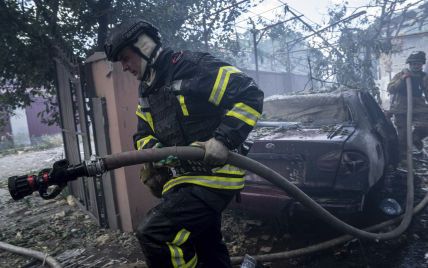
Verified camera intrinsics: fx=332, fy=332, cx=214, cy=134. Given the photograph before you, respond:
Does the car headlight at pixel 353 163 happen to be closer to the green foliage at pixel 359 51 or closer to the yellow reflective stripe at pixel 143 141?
the yellow reflective stripe at pixel 143 141

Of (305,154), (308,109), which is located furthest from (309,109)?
(305,154)

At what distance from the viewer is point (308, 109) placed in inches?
170

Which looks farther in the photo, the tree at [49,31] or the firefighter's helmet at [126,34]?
the tree at [49,31]

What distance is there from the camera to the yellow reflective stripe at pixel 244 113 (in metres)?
1.99

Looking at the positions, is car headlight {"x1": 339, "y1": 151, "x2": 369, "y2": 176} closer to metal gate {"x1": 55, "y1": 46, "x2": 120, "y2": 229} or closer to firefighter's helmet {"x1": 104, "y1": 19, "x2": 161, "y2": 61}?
firefighter's helmet {"x1": 104, "y1": 19, "x2": 161, "y2": 61}

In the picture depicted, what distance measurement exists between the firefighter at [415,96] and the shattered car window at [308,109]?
7.48 ft

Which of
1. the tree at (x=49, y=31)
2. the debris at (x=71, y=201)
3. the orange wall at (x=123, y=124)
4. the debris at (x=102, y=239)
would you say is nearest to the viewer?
the orange wall at (x=123, y=124)

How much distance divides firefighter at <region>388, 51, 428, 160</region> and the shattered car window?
228 centimetres

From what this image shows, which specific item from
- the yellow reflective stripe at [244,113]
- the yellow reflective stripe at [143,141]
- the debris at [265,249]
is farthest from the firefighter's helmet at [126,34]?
the debris at [265,249]

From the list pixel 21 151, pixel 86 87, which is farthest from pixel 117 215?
pixel 21 151

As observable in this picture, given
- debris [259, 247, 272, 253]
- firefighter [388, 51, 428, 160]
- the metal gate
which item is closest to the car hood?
debris [259, 247, 272, 253]

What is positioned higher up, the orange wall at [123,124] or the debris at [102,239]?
the orange wall at [123,124]

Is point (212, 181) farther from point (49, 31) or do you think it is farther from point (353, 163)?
point (49, 31)

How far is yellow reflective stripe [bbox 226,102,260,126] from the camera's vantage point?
6.53 ft
